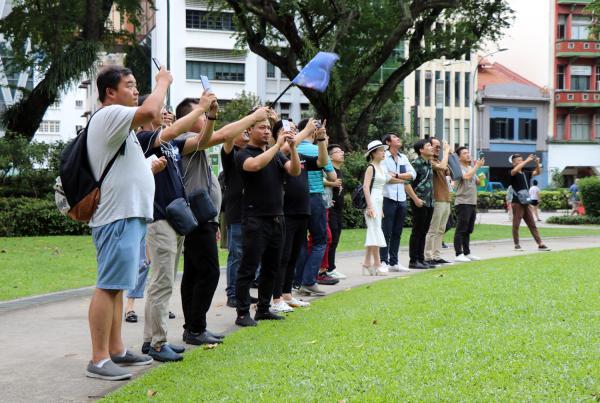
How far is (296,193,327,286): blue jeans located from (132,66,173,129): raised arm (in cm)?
489

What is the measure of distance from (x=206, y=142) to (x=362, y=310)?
2.30m

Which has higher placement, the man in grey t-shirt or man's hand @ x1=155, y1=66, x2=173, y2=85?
man's hand @ x1=155, y1=66, x2=173, y2=85

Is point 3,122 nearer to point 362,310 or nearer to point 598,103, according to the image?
point 362,310

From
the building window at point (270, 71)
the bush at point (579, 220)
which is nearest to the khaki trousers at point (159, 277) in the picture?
the bush at point (579, 220)

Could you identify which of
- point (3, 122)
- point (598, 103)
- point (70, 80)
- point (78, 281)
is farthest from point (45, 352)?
point (598, 103)

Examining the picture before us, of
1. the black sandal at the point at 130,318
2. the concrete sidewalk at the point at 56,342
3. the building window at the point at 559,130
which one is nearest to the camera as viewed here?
the concrete sidewalk at the point at 56,342

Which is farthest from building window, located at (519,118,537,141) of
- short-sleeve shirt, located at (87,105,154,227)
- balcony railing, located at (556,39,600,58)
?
short-sleeve shirt, located at (87,105,154,227)

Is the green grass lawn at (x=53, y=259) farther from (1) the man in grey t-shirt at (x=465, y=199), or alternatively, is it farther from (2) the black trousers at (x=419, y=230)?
(1) the man in grey t-shirt at (x=465, y=199)

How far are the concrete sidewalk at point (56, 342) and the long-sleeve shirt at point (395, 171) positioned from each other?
55.2 inches

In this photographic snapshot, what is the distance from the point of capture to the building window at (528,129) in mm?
64500

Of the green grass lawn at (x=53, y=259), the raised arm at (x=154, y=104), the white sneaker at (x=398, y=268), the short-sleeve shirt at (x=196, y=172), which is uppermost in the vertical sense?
the raised arm at (x=154, y=104)

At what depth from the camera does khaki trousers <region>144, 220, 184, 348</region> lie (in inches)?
255

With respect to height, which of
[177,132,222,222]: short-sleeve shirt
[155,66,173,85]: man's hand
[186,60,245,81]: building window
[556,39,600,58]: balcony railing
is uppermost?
[556,39,600,58]: balcony railing

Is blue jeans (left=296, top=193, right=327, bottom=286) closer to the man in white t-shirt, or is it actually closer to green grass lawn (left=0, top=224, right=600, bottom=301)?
green grass lawn (left=0, top=224, right=600, bottom=301)
